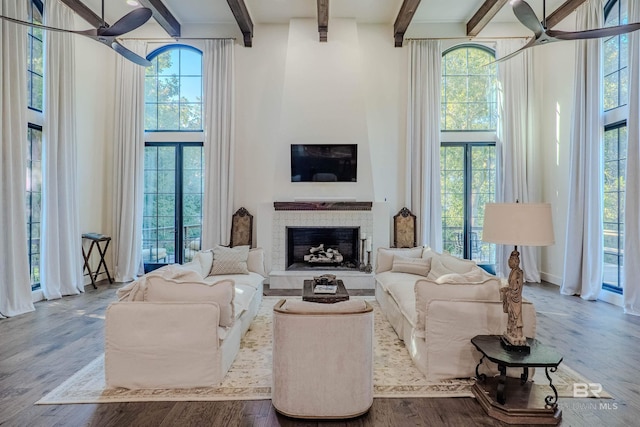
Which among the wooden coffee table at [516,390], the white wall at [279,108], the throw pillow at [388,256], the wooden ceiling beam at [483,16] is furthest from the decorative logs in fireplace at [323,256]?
the wooden ceiling beam at [483,16]

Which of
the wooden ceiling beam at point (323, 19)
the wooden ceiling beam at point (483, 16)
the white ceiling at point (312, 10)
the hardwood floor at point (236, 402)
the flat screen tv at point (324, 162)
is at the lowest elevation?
the hardwood floor at point (236, 402)

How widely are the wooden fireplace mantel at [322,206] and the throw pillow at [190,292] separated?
3.48m

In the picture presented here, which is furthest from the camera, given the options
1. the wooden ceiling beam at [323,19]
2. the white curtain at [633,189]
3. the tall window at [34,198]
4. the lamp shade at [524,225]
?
the wooden ceiling beam at [323,19]

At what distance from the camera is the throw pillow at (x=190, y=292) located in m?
2.73

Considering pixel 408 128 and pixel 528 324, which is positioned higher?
pixel 408 128

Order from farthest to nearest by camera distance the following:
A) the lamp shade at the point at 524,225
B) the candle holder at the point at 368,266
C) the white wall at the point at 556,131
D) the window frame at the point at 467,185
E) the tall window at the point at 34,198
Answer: the window frame at the point at 467,185
the candle holder at the point at 368,266
the white wall at the point at 556,131
the tall window at the point at 34,198
the lamp shade at the point at 524,225

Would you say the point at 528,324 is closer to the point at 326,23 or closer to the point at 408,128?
the point at 408,128

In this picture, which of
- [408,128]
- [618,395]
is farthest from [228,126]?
[618,395]

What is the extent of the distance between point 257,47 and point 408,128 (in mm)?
3122

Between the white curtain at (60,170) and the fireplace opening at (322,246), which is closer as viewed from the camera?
the white curtain at (60,170)

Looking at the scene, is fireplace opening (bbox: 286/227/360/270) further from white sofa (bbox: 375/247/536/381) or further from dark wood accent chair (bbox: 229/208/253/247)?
white sofa (bbox: 375/247/536/381)

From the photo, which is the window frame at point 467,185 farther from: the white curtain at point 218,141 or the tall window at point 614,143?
the white curtain at point 218,141

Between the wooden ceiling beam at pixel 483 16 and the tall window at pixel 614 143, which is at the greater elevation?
the wooden ceiling beam at pixel 483 16

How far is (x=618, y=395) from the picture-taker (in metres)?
2.60
